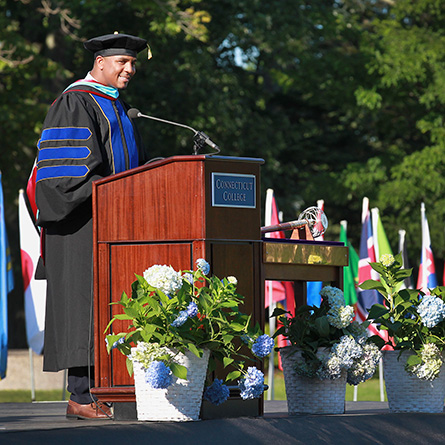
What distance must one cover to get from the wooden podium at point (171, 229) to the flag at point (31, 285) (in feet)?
24.5

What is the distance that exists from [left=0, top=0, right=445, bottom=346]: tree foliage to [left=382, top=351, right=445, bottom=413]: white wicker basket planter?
12224 millimetres

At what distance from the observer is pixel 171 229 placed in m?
4.46

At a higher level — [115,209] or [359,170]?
[359,170]

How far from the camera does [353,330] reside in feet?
16.8

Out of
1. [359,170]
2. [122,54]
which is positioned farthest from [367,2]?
[122,54]

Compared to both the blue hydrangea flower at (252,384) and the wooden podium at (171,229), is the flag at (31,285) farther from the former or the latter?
the blue hydrangea flower at (252,384)

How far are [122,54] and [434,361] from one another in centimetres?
219

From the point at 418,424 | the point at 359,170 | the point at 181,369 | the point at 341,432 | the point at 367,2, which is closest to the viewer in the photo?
the point at 181,369

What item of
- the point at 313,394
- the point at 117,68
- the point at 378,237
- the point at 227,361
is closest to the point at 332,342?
the point at 313,394

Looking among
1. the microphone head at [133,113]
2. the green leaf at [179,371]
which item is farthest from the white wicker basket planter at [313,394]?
the microphone head at [133,113]

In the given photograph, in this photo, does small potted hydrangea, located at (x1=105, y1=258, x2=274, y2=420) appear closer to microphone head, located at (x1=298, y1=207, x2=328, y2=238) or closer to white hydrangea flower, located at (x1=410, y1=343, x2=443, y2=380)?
white hydrangea flower, located at (x1=410, y1=343, x2=443, y2=380)

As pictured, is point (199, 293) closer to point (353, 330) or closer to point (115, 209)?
point (115, 209)

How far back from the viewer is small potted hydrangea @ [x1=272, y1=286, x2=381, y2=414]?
4918 mm

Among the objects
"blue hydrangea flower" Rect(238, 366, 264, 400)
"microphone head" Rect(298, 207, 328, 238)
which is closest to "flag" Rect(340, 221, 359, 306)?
"microphone head" Rect(298, 207, 328, 238)
